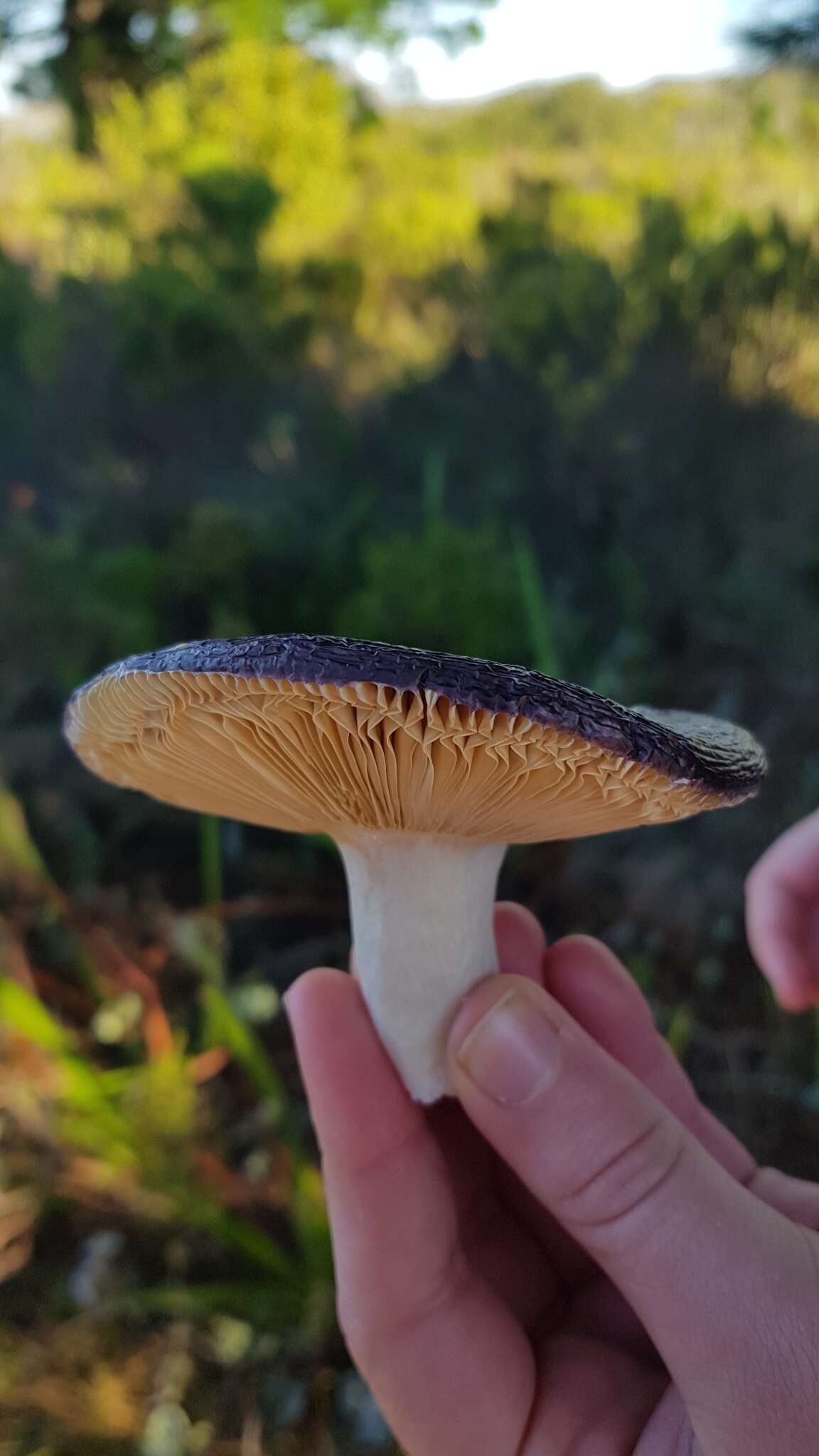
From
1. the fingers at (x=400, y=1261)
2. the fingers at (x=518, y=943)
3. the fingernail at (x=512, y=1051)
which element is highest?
the fingernail at (x=512, y=1051)

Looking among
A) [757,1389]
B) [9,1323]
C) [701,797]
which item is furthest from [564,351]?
[9,1323]

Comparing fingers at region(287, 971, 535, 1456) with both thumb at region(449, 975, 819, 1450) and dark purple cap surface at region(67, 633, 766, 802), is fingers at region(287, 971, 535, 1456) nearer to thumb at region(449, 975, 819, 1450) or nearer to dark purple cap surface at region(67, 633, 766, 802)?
thumb at region(449, 975, 819, 1450)

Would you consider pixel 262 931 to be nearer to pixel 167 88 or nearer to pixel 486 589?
pixel 486 589

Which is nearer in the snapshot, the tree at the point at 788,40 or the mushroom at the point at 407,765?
the mushroom at the point at 407,765

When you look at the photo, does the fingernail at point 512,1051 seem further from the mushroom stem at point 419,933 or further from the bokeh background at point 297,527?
the bokeh background at point 297,527

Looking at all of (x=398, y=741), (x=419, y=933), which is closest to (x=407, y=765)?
(x=398, y=741)

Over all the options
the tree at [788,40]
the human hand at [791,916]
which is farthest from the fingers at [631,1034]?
the tree at [788,40]

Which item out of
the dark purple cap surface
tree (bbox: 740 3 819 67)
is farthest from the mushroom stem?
tree (bbox: 740 3 819 67)
